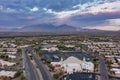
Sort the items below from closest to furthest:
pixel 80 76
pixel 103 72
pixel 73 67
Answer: pixel 80 76 < pixel 103 72 < pixel 73 67

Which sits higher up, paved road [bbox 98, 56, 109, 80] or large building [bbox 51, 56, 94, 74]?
large building [bbox 51, 56, 94, 74]

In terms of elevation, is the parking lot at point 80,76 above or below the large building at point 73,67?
below

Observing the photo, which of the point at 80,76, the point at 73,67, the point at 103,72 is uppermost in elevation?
the point at 73,67

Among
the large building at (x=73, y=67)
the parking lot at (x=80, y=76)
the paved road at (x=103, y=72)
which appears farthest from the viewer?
the large building at (x=73, y=67)

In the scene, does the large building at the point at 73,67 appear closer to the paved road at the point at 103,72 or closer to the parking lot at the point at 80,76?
the paved road at the point at 103,72

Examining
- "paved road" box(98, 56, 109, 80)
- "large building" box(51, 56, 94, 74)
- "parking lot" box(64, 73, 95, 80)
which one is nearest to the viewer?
"parking lot" box(64, 73, 95, 80)

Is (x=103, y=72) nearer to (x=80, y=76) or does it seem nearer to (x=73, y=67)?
(x=73, y=67)

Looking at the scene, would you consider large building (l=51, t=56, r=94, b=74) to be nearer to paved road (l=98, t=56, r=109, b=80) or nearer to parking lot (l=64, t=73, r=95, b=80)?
paved road (l=98, t=56, r=109, b=80)

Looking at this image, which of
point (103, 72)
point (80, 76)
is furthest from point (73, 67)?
point (80, 76)

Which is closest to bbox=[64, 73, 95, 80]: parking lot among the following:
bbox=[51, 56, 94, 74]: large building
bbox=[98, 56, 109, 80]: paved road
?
bbox=[98, 56, 109, 80]: paved road

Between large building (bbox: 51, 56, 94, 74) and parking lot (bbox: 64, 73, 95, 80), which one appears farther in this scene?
large building (bbox: 51, 56, 94, 74)

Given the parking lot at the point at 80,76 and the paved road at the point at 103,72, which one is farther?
the paved road at the point at 103,72

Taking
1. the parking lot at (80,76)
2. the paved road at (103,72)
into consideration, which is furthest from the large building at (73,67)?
the parking lot at (80,76)
